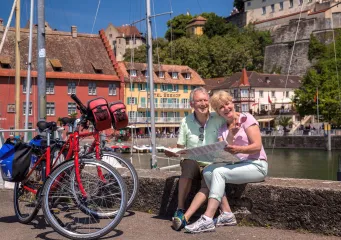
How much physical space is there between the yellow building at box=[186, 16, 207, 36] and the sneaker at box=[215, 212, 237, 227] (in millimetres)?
109596

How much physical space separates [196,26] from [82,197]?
113m

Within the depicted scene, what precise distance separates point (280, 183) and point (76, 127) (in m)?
1.87

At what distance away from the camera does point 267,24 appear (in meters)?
115

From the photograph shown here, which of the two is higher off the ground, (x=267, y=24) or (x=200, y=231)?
(x=267, y=24)

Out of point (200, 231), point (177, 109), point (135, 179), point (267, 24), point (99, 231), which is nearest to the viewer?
point (99, 231)

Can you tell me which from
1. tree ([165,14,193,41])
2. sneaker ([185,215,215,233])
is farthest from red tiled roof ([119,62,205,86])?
sneaker ([185,215,215,233])

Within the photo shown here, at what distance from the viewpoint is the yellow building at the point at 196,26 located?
115062mm

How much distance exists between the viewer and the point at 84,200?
481 cm

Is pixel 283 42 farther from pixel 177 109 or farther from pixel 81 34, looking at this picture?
pixel 81 34

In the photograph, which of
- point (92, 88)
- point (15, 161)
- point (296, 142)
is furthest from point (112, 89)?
point (15, 161)

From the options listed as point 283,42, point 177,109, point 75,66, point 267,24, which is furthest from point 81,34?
point 267,24

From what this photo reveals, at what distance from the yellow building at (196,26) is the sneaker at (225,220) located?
110m

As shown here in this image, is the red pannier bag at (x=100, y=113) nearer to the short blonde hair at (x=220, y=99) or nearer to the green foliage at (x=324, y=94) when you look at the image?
the short blonde hair at (x=220, y=99)

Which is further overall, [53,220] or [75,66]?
[75,66]
